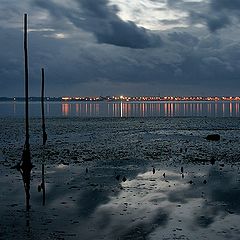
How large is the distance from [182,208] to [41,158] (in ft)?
61.4

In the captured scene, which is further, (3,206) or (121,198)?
(121,198)

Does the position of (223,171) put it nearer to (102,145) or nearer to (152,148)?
(152,148)

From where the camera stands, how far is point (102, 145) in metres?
44.3

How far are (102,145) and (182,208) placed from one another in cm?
2743

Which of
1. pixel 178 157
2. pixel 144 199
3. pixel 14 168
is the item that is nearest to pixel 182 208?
pixel 144 199

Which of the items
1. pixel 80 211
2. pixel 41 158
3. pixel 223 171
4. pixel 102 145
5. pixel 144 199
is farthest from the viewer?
pixel 102 145

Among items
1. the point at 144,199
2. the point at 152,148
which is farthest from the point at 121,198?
the point at 152,148

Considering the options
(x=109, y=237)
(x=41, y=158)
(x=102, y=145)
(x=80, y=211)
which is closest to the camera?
(x=109, y=237)

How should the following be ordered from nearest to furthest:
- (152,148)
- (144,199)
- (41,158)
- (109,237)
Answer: (109,237) < (144,199) < (41,158) < (152,148)

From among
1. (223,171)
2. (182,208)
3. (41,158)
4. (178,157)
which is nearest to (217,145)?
(178,157)

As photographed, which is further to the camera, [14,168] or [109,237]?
[14,168]

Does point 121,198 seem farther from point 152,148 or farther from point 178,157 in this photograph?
point 152,148

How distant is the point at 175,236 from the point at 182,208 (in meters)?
3.87

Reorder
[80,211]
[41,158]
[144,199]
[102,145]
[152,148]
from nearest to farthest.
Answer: [80,211] < [144,199] < [41,158] < [152,148] < [102,145]
